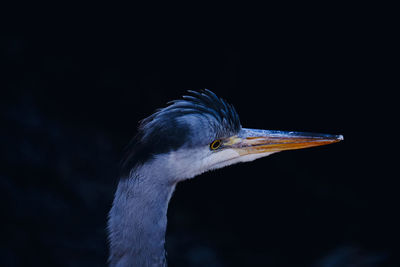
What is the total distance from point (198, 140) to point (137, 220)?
1.46ft

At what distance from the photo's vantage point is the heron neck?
1647mm

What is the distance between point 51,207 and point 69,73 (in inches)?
51.2

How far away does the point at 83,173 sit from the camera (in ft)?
12.4

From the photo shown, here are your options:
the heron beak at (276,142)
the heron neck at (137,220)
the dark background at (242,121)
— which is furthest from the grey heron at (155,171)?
the dark background at (242,121)

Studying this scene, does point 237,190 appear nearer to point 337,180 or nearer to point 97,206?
point 337,180

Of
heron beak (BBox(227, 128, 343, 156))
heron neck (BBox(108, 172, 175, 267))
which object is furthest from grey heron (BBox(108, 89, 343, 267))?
heron beak (BBox(227, 128, 343, 156))

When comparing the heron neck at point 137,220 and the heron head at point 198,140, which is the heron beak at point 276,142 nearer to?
the heron head at point 198,140

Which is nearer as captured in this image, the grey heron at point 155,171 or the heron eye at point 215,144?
the grey heron at point 155,171

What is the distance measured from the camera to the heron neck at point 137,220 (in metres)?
1.65

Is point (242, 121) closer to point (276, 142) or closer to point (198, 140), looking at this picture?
point (276, 142)

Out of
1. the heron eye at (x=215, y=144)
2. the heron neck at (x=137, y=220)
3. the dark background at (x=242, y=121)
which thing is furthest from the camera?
the dark background at (x=242, y=121)

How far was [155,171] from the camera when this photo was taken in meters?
1.66

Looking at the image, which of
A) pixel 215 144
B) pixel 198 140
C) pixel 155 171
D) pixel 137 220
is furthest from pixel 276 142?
pixel 137 220

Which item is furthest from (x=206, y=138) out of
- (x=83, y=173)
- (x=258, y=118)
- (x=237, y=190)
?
(x=83, y=173)
